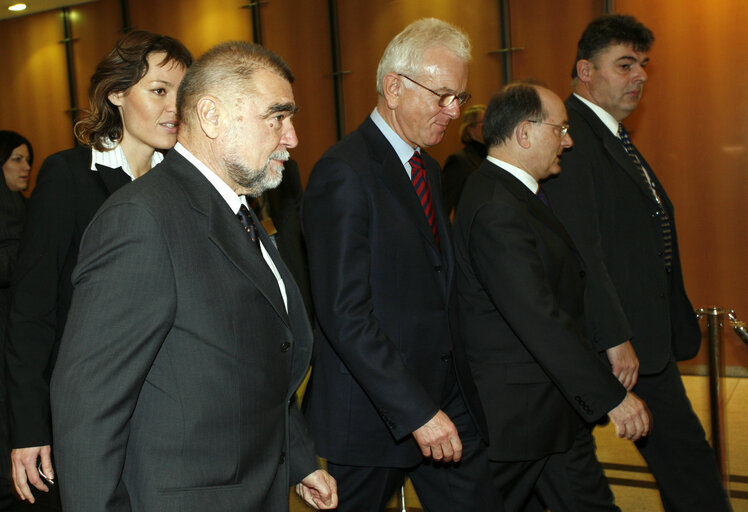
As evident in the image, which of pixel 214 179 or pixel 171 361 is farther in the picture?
pixel 214 179

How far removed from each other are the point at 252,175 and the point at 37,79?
8.61 m

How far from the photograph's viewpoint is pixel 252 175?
1545 millimetres

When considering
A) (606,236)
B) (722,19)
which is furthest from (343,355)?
(722,19)

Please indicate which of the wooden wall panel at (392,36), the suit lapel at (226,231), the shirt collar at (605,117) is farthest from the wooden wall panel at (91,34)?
the suit lapel at (226,231)

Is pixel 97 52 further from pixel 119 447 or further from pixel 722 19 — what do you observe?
pixel 119 447

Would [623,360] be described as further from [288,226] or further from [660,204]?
[288,226]

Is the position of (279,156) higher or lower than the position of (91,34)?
lower

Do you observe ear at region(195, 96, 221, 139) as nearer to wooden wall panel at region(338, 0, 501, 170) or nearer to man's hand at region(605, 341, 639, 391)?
man's hand at region(605, 341, 639, 391)

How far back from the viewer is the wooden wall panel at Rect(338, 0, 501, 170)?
6.36 metres

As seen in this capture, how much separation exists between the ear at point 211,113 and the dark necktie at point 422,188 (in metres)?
0.92

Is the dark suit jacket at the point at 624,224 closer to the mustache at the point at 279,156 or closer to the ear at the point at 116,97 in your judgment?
the mustache at the point at 279,156

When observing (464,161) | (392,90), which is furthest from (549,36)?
(392,90)

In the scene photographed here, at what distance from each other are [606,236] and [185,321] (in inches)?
76.9

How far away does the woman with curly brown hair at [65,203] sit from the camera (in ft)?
6.11
